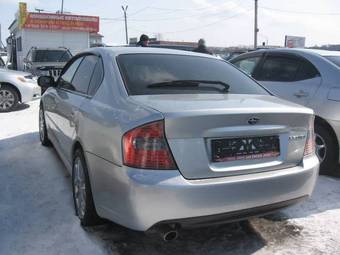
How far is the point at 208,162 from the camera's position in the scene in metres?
2.74

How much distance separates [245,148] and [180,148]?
493mm

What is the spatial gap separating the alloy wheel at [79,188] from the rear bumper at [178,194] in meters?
0.43

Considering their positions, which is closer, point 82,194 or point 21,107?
point 82,194

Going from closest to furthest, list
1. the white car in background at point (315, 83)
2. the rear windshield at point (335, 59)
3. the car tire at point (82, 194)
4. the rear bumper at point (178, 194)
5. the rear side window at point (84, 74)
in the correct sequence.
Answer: the rear bumper at point (178, 194), the car tire at point (82, 194), the rear side window at point (84, 74), the white car in background at point (315, 83), the rear windshield at point (335, 59)

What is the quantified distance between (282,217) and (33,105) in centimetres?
872

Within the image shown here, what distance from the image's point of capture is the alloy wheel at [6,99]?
9.88 meters

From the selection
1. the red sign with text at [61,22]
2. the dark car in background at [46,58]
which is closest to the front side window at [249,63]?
the dark car in background at [46,58]

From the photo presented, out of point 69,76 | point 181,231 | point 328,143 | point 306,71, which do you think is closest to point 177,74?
point 181,231

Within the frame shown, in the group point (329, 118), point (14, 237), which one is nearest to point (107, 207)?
point (14, 237)

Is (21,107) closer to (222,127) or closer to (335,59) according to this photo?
(335,59)

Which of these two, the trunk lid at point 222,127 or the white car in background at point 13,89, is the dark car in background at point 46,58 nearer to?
the white car in background at point 13,89

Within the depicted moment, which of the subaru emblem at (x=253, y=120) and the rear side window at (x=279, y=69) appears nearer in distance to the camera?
the subaru emblem at (x=253, y=120)

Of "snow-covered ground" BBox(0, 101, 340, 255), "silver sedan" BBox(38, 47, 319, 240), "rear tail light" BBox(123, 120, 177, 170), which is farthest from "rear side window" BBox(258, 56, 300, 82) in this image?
"rear tail light" BBox(123, 120, 177, 170)

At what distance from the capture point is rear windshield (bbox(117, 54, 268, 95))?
338cm
